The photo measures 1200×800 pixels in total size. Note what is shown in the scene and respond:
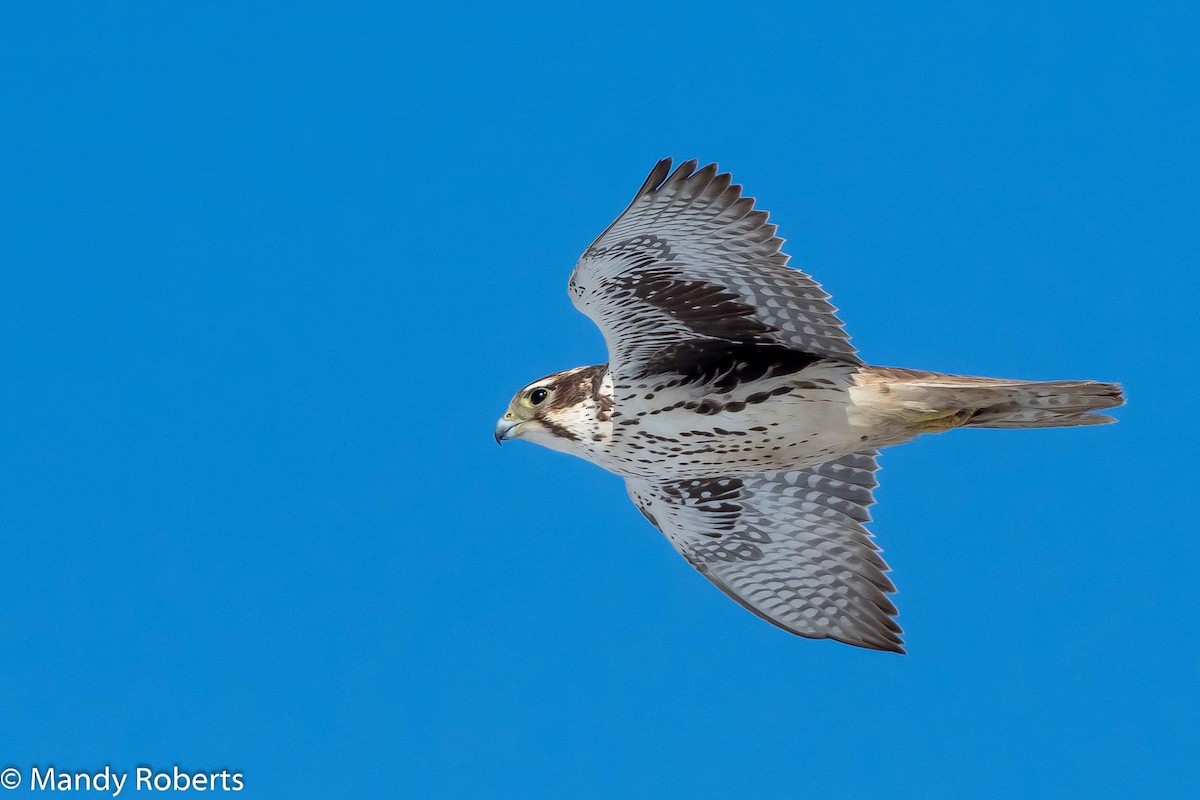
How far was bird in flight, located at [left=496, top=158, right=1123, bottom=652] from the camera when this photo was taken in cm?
750

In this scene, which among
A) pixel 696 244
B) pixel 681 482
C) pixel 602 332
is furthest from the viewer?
pixel 681 482

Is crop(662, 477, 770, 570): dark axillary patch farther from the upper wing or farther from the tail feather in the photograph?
the tail feather

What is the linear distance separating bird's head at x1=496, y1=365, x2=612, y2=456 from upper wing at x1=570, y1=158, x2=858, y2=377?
0.22 meters

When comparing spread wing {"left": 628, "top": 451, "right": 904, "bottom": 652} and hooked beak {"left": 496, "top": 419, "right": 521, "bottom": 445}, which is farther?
spread wing {"left": 628, "top": 451, "right": 904, "bottom": 652}

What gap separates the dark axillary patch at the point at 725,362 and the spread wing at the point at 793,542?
1340mm

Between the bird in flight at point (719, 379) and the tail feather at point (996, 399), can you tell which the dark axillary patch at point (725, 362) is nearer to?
the bird in flight at point (719, 379)

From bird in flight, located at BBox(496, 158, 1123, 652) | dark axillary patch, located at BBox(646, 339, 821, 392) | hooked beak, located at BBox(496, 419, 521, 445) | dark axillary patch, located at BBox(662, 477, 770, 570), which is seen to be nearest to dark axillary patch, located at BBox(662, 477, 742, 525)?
dark axillary patch, located at BBox(662, 477, 770, 570)

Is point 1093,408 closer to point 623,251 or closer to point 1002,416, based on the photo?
point 1002,416

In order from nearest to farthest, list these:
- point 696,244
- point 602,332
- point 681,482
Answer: point 696,244, point 602,332, point 681,482

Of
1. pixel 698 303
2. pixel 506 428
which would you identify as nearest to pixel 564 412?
pixel 506 428

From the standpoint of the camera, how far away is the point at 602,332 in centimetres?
804

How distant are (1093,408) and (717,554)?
269cm

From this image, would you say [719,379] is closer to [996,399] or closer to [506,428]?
[506,428]

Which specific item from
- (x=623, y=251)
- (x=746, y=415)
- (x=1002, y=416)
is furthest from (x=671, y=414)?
(x=1002, y=416)
